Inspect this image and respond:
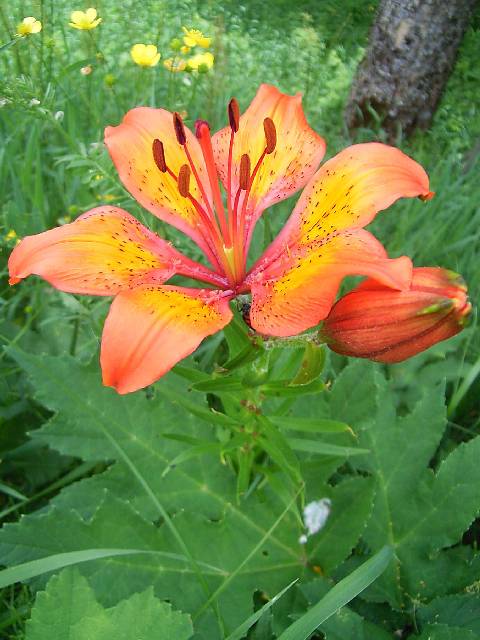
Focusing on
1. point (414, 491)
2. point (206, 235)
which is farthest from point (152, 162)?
point (414, 491)

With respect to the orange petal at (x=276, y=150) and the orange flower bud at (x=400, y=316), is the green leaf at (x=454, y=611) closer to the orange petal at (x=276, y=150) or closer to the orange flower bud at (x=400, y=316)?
the orange flower bud at (x=400, y=316)

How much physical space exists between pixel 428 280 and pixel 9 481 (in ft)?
3.13

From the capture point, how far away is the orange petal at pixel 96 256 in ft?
2.53

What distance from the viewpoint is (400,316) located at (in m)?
0.70

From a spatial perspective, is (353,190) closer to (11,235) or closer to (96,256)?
(96,256)

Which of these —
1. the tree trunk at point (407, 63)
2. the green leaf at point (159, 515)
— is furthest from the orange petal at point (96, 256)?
the tree trunk at point (407, 63)

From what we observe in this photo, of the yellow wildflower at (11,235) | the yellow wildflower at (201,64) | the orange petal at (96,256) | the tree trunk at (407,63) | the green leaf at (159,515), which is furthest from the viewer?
the tree trunk at (407,63)

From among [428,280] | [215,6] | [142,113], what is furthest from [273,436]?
[215,6]

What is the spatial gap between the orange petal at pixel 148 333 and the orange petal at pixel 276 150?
26 centimetres

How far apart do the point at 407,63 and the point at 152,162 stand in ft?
6.34

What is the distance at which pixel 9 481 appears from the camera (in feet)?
4.32

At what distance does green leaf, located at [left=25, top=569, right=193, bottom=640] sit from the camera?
0.83 metres

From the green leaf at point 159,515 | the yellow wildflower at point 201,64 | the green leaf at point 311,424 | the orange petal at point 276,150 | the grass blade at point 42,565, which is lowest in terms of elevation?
the green leaf at point 159,515

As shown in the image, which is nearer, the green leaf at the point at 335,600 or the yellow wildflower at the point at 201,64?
the green leaf at the point at 335,600
